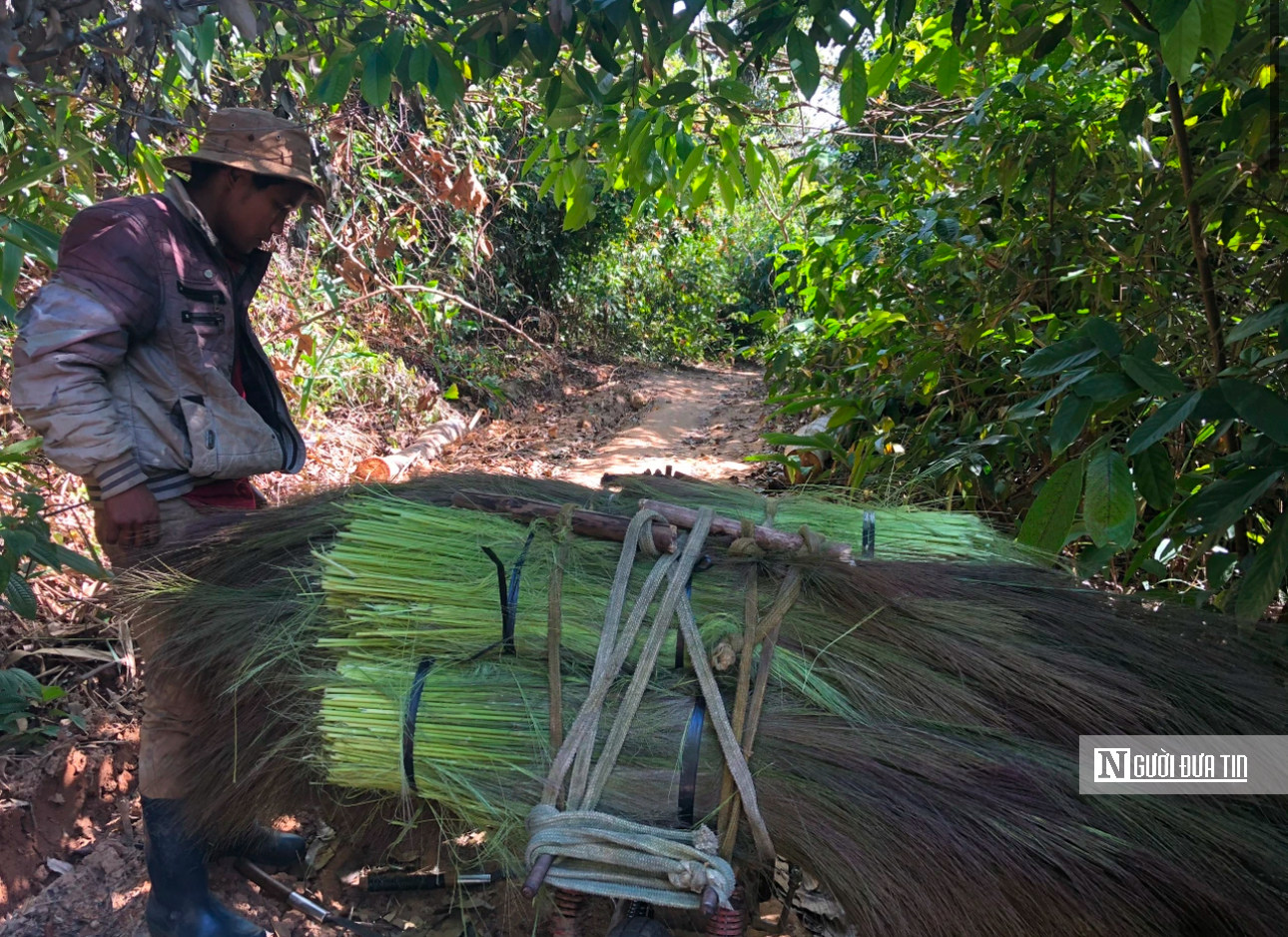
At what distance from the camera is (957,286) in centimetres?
374

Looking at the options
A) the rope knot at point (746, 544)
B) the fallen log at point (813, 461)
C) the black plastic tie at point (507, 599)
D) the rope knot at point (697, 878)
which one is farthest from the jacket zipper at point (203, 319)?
the fallen log at point (813, 461)

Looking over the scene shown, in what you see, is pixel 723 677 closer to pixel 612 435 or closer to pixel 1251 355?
pixel 1251 355

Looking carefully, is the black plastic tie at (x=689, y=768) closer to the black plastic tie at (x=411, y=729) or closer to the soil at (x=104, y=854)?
the soil at (x=104, y=854)

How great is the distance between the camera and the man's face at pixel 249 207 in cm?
237

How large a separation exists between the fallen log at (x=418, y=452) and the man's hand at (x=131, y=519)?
2.35 meters

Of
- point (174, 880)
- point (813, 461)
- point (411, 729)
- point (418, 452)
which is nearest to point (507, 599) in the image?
point (411, 729)

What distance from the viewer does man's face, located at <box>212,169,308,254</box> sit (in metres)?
2.37

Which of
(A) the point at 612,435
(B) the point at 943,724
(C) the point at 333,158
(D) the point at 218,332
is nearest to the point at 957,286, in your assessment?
(B) the point at 943,724

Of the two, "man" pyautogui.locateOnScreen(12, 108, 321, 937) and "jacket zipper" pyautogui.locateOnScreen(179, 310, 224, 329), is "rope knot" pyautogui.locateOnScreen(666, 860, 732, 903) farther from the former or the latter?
"jacket zipper" pyautogui.locateOnScreen(179, 310, 224, 329)

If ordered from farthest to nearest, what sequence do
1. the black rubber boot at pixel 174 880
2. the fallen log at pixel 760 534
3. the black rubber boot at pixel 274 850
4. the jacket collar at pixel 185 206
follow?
the black rubber boot at pixel 274 850
the jacket collar at pixel 185 206
the black rubber boot at pixel 174 880
the fallen log at pixel 760 534

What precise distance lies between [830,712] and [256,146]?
85.4 inches

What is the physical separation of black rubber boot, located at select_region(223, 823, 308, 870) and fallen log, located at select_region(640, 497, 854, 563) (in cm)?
179

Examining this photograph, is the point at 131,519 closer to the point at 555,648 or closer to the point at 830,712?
the point at 555,648

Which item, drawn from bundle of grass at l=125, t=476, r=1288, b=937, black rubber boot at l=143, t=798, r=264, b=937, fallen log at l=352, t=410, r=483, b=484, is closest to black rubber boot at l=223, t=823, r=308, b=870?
black rubber boot at l=143, t=798, r=264, b=937
